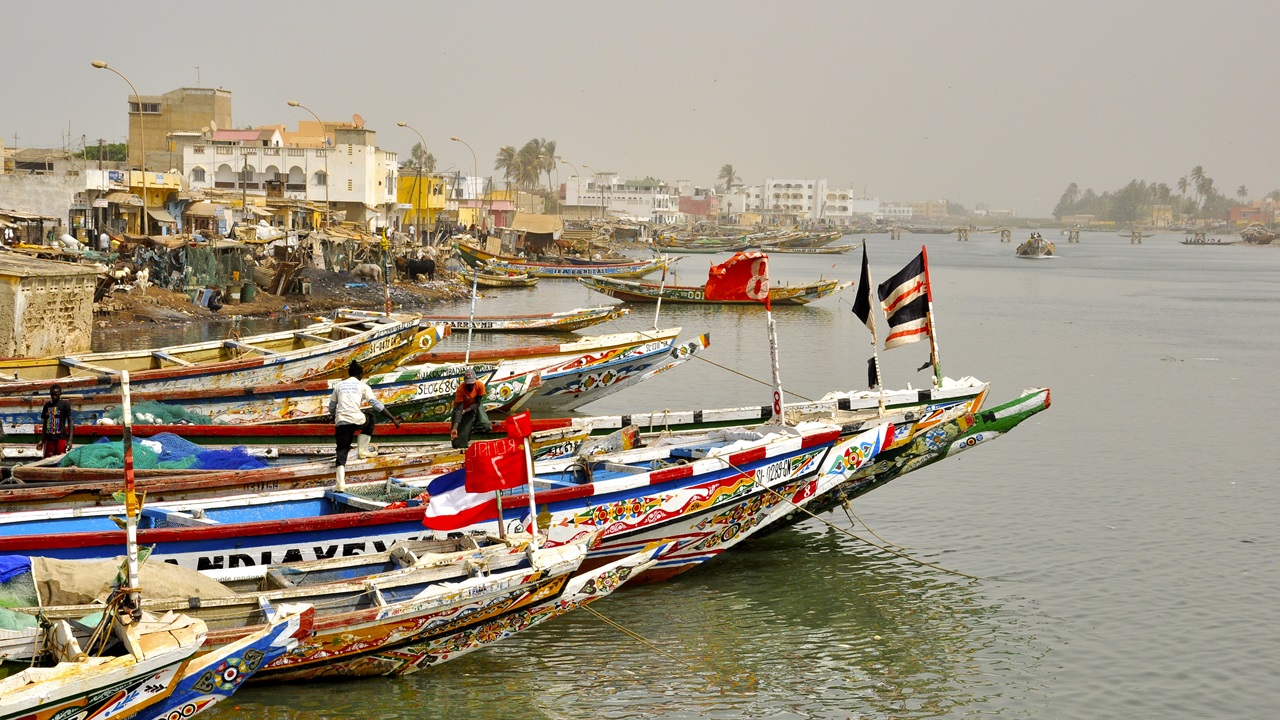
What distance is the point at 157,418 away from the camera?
16.9 meters

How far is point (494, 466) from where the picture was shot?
10.5 metres

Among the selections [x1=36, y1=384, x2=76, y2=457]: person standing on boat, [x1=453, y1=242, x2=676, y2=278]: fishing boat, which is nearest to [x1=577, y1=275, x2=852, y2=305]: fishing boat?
[x1=453, y1=242, x2=676, y2=278]: fishing boat

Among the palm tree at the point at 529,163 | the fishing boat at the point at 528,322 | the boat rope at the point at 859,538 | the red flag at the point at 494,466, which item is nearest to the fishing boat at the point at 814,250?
the palm tree at the point at 529,163

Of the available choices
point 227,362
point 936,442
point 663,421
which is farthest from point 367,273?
point 936,442

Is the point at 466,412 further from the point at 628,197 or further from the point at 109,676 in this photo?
the point at 628,197

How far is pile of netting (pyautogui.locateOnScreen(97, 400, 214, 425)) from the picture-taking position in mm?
16672

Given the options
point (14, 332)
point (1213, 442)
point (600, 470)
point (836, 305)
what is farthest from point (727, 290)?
point (836, 305)

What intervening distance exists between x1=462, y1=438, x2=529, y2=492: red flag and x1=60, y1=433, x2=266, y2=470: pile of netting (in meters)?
5.28

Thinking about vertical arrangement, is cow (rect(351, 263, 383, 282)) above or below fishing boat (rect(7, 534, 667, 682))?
above

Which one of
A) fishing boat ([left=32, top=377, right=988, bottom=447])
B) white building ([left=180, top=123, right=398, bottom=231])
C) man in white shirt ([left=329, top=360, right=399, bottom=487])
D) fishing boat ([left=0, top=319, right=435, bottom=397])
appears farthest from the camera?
white building ([left=180, top=123, right=398, bottom=231])

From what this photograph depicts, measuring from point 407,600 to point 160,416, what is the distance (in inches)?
339

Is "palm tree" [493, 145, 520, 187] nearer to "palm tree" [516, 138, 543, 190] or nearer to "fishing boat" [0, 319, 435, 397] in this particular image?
"palm tree" [516, 138, 543, 190]

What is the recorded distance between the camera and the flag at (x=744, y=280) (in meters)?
16.7

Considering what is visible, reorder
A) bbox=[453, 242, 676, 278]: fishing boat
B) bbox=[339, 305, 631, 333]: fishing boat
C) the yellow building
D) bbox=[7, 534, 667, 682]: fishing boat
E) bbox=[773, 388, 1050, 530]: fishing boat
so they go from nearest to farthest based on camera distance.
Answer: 1. bbox=[7, 534, 667, 682]: fishing boat
2. bbox=[773, 388, 1050, 530]: fishing boat
3. bbox=[339, 305, 631, 333]: fishing boat
4. bbox=[453, 242, 676, 278]: fishing boat
5. the yellow building
